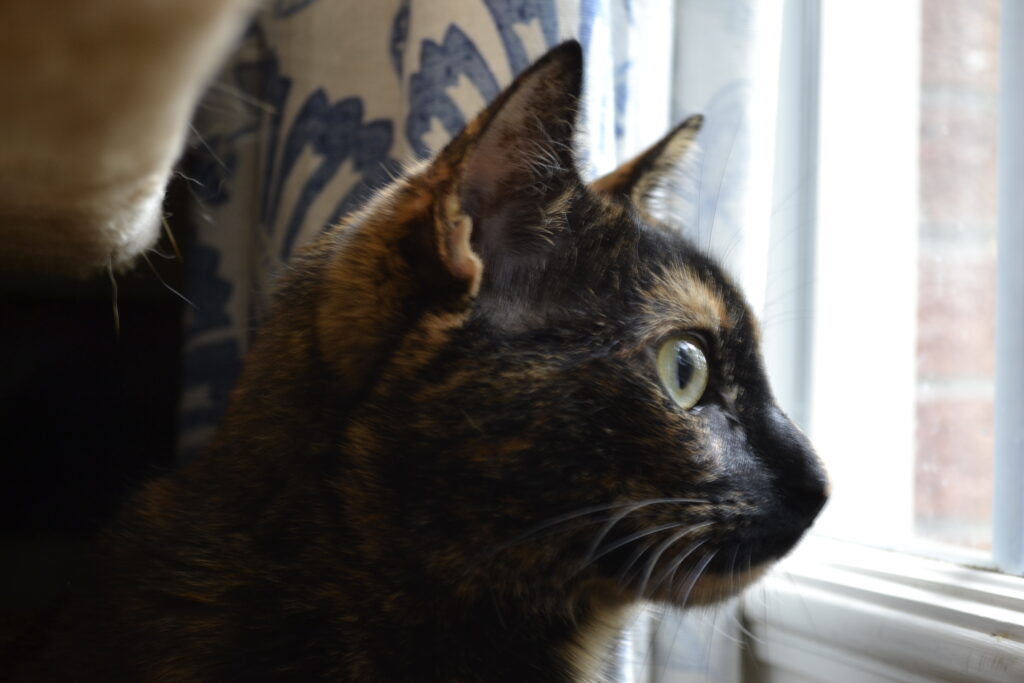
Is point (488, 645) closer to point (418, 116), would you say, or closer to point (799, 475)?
point (799, 475)

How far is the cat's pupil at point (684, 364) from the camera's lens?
0.69 meters

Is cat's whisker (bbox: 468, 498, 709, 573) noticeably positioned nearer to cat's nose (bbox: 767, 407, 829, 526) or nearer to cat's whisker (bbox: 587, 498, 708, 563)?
cat's whisker (bbox: 587, 498, 708, 563)

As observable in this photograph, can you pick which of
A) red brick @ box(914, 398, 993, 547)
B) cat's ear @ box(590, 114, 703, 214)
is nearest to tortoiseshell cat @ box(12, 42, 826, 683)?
cat's ear @ box(590, 114, 703, 214)

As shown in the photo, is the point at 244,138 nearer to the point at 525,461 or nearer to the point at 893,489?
the point at 525,461

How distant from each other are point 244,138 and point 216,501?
0.65 metres

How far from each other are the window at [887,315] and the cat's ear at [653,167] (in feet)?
0.73

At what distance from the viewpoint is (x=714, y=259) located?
83cm

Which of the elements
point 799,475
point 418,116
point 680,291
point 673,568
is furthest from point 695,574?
point 418,116

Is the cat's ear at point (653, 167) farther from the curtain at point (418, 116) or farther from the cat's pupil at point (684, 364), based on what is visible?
the cat's pupil at point (684, 364)

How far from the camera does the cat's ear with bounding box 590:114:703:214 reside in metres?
0.86

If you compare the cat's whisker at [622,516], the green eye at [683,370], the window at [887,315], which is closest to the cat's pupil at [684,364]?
the green eye at [683,370]

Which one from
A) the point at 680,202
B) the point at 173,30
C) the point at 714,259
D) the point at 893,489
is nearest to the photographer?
the point at 173,30

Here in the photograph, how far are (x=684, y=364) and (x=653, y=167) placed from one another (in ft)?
0.86

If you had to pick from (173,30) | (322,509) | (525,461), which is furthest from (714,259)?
(173,30)
